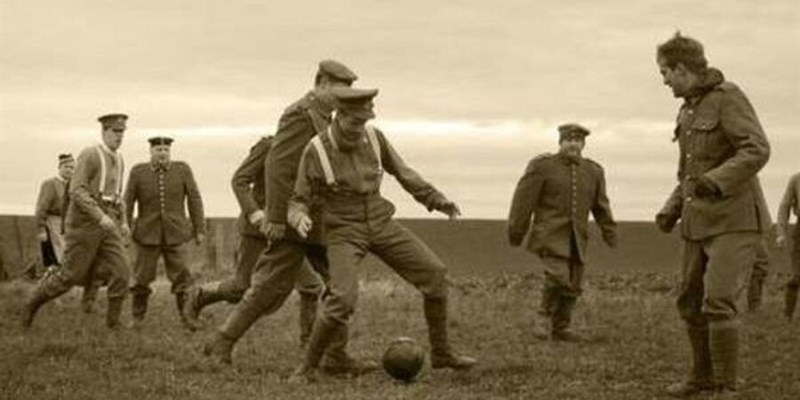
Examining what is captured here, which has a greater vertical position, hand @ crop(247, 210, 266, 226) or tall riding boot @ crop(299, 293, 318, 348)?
hand @ crop(247, 210, 266, 226)

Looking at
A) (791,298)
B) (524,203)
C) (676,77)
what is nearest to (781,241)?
(791,298)

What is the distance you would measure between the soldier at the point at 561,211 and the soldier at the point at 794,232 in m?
3.21

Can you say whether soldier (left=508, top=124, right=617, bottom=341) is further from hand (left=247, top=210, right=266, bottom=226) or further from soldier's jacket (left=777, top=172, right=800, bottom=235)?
hand (left=247, top=210, right=266, bottom=226)

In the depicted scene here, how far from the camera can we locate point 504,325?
679 inches

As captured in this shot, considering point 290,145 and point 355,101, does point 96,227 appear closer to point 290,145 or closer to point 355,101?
point 290,145

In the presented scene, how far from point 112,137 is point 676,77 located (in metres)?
7.53

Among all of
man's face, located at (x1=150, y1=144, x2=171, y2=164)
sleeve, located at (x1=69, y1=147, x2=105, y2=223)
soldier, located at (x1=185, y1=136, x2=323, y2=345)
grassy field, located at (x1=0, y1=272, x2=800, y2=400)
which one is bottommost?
grassy field, located at (x1=0, y1=272, x2=800, y2=400)

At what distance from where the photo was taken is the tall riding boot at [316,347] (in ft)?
36.7

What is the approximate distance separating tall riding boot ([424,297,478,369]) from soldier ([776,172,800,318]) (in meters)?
7.74

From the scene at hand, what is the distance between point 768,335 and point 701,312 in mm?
5095

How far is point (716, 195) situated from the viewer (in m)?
10.3

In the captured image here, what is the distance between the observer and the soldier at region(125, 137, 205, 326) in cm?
1781

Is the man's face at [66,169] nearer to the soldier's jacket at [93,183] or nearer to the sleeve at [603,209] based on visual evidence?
the soldier's jacket at [93,183]

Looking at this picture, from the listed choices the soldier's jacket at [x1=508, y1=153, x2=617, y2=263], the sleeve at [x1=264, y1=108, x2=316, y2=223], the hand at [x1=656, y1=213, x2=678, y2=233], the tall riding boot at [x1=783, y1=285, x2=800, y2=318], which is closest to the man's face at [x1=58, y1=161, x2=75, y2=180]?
the soldier's jacket at [x1=508, y1=153, x2=617, y2=263]
